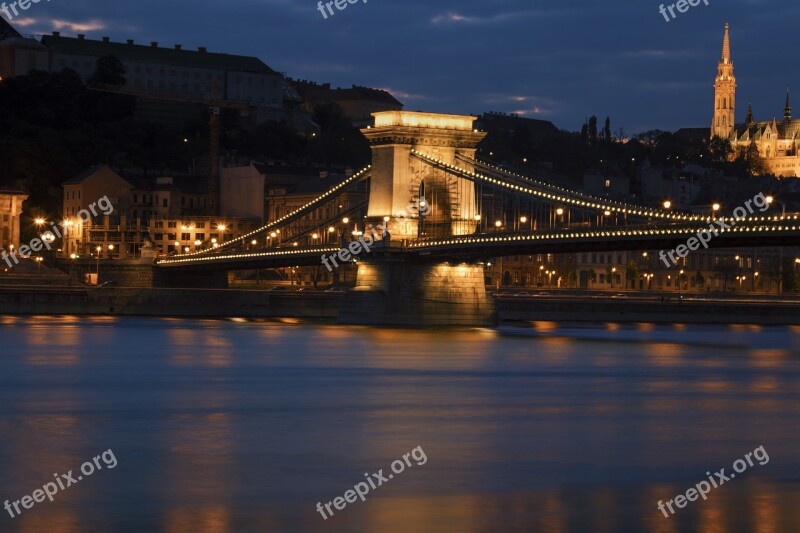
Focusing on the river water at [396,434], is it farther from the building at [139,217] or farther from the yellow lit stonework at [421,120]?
the building at [139,217]

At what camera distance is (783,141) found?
19812cm

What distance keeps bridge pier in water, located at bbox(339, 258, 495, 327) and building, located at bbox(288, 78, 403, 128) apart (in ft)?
290

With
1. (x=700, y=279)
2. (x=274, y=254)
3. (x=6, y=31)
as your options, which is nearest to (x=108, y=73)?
(x=6, y=31)

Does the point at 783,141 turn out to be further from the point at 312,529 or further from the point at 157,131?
the point at 312,529

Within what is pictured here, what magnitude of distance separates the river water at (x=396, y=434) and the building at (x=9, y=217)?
1674 inches

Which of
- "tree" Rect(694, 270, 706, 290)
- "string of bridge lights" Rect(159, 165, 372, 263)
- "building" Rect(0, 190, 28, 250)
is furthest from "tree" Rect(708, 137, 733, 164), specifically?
"string of bridge lights" Rect(159, 165, 372, 263)

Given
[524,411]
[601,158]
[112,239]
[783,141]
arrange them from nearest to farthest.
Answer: [524,411] < [112,239] < [601,158] < [783,141]

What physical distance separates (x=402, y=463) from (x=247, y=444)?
275 centimetres

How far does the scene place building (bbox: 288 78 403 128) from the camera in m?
145

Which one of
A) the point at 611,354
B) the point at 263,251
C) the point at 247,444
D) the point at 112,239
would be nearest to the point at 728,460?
the point at 247,444

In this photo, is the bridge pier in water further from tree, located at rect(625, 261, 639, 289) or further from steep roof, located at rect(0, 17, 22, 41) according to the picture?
steep roof, located at rect(0, 17, 22, 41)

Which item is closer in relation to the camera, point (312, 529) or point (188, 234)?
point (312, 529)

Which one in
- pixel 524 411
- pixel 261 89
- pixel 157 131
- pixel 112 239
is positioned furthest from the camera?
pixel 261 89

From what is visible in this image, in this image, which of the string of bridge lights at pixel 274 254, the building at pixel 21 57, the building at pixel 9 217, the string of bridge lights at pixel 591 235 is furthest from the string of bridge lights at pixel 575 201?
the building at pixel 21 57
